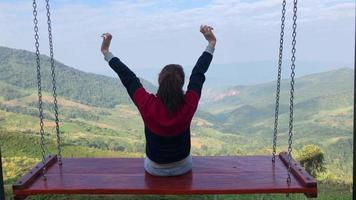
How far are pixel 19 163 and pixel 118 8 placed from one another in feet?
391

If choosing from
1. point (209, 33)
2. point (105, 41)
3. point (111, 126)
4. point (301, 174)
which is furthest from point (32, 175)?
point (111, 126)

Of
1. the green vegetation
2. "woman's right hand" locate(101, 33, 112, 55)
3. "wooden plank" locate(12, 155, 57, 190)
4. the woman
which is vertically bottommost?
the green vegetation

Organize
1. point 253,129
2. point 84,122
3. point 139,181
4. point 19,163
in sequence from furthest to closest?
1. point 253,129
2. point 84,122
3. point 19,163
4. point 139,181

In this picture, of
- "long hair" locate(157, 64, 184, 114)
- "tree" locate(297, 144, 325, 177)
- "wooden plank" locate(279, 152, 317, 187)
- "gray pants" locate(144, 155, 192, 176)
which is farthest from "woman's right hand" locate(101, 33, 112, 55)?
"tree" locate(297, 144, 325, 177)

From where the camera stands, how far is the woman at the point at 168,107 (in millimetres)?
3551

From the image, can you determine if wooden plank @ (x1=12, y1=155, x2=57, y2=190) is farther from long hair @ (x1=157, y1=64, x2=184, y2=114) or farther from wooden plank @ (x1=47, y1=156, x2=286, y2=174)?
long hair @ (x1=157, y1=64, x2=184, y2=114)

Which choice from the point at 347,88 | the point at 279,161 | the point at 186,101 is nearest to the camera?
the point at 186,101

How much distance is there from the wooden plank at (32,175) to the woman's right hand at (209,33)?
1.72 meters

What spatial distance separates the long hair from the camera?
3.53 meters

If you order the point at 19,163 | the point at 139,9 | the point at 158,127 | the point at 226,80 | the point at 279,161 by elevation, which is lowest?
the point at 226,80

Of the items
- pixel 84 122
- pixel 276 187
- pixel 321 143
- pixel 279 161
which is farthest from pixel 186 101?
pixel 321 143

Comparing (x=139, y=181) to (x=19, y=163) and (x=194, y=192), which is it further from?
(x=19, y=163)

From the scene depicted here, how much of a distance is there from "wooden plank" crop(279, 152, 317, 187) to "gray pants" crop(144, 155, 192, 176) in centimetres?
84

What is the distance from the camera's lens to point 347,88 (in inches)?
3398
